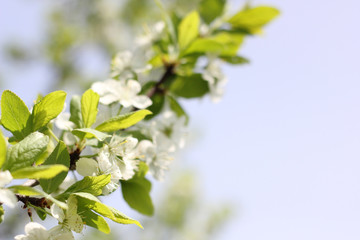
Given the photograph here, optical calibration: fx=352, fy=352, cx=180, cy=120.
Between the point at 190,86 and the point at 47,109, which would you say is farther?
the point at 190,86

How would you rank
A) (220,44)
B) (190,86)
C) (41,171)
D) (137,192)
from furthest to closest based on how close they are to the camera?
1. (190,86)
2. (220,44)
3. (137,192)
4. (41,171)

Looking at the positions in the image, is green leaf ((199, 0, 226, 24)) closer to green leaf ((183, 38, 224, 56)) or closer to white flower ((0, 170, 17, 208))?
green leaf ((183, 38, 224, 56))

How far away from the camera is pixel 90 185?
62 centimetres

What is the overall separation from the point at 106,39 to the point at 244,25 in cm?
626

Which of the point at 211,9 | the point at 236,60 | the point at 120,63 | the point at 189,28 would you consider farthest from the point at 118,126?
the point at 211,9

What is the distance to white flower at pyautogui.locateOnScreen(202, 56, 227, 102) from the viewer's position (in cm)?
109

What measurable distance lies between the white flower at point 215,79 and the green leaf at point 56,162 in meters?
0.57

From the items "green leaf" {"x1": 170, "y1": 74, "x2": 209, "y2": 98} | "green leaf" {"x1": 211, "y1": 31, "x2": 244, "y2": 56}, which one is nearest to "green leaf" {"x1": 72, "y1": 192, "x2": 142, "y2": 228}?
"green leaf" {"x1": 170, "y1": 74, "x2": 209, "y2": 98}

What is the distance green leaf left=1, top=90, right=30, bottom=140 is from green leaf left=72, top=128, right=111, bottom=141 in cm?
9

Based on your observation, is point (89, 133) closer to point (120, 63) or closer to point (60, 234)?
point (60, 234)

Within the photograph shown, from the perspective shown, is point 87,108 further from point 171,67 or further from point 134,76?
point 171,67

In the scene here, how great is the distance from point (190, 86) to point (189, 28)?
0.18 meters

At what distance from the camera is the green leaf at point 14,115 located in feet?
2.09

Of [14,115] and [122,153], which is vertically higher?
[14,115]
